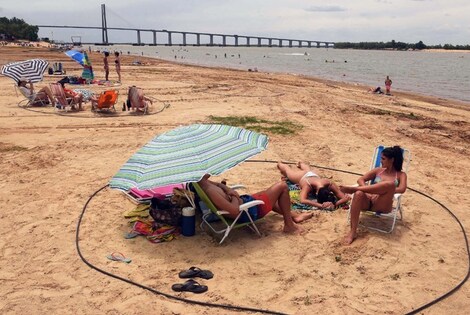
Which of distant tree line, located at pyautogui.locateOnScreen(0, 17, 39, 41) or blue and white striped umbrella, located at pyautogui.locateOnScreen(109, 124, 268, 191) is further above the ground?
distant tree line, located at pyautogui.locateOnScreen(0, 17, 39, 41)

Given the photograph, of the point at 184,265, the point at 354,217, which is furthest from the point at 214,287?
the point at 354,217

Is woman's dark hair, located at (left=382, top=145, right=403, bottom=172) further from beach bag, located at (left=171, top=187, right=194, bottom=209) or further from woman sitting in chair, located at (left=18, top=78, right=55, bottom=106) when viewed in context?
woman sitting in chair, located at (left=18, top=78, right=55, bottom=106)

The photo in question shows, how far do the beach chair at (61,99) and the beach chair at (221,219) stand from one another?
8604 millimetres

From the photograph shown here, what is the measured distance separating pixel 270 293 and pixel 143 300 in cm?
116

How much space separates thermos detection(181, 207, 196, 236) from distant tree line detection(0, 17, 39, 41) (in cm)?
9024

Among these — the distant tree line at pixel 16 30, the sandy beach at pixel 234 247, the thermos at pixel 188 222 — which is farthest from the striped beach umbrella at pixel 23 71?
the distant tree line at pixel 16 30

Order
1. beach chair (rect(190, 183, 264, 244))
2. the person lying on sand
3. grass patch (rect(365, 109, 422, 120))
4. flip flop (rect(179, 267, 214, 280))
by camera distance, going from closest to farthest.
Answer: flip flop (rect(179, 267, 214, 280)), beach chair (rect(190, 183, 264, 244)), the person lying on sand, grass patch (rect(365, 109, 422, 120))

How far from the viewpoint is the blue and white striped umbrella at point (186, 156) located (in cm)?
405

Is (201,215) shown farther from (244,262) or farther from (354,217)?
(354,217)

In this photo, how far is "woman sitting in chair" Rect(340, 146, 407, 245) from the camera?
15.3ft

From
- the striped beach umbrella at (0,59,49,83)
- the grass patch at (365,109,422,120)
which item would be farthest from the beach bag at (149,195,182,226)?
the striped beach umbrella at (0,59,49,83)

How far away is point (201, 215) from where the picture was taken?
521cm

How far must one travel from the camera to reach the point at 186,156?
422cm

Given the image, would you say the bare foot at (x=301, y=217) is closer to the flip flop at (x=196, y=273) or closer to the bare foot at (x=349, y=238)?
the bare foot at (x=349, y=238)
